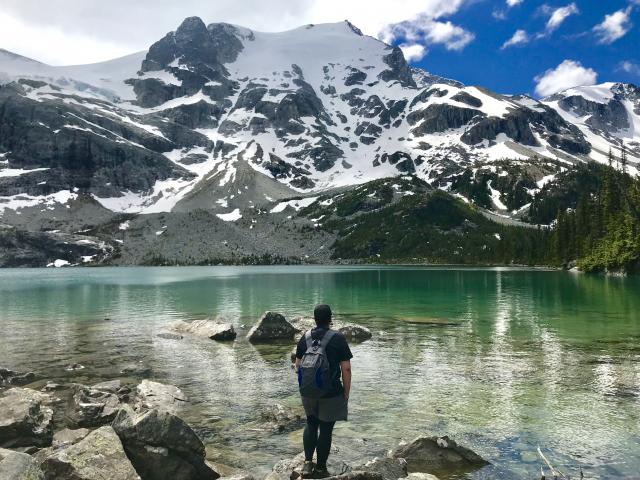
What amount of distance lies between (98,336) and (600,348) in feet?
116

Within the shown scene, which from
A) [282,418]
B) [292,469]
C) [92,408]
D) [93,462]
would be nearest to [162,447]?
[93,462]

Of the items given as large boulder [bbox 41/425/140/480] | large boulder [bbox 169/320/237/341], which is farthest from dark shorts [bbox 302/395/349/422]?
large boulder [bbox 169/320/237/341]

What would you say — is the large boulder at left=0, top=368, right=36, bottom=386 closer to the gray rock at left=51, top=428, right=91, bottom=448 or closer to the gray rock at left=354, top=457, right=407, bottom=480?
the gray rock at left=51, top=428, right=91, bottom=448

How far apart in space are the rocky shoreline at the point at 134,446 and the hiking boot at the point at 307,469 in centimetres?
16

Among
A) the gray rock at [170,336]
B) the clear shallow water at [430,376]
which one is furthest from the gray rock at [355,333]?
the gray rock at [170,336]

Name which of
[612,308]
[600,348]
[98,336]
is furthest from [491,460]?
[612,308]

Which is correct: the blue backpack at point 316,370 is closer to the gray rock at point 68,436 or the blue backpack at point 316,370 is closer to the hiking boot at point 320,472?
the hiking boot at point 320,472

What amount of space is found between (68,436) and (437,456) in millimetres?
11135

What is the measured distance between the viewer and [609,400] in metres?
19.2

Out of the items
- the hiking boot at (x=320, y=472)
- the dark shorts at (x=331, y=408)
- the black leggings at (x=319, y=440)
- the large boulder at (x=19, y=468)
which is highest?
the dark shorts at (x=331, y=408)

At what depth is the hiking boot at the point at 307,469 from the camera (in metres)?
11.8

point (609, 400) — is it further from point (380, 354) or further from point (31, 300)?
point (31, 300)

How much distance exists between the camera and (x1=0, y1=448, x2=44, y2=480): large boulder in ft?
30.0

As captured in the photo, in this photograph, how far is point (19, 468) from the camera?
931 centimetres
